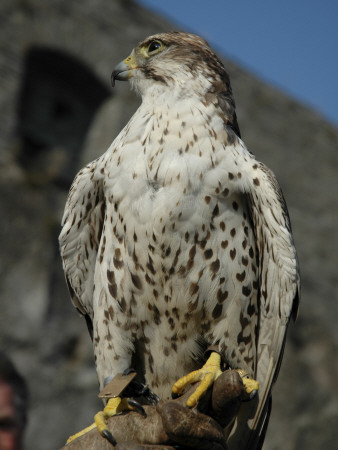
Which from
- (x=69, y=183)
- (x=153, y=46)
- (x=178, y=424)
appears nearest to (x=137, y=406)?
(x=178, y=424)

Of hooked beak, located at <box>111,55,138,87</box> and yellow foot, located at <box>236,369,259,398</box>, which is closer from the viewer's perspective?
yellow foot, located at <box>236,369,259,398</box>

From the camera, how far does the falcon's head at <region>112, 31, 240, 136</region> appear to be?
2.81 meters

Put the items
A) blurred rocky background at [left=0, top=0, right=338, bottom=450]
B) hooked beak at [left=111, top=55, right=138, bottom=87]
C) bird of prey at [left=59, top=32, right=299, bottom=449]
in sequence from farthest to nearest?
1. blurred rocky background at [left=0, top=0, right=338, bottom=450]
2. hooked beak at [left=111, top=55, right=138, bottom=87]
3. bird of prey at [left=59, top=32, right=299, bottom=449]

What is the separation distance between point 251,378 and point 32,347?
16.6 ft

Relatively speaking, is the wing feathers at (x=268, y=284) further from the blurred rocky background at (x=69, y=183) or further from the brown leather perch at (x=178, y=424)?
the blurred rocky background at (x=69, y=183)

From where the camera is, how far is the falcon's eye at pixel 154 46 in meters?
3.01

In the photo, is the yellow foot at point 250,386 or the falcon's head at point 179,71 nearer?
the yellow foot at point 250,386

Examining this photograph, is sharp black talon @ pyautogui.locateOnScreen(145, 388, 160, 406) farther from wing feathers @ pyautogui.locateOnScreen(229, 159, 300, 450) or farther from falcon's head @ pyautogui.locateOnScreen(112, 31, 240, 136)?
falcon's head @ pyautogui.locateOnScreen(112, 31, 240, 136)

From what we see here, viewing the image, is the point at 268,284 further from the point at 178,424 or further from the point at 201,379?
the point at 178,424

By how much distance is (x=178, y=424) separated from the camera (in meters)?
2.22

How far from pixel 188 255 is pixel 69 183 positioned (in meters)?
6.06

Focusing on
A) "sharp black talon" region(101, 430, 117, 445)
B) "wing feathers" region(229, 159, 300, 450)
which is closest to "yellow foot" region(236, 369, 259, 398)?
"wing feathers" region(229, 159, 300, 450)

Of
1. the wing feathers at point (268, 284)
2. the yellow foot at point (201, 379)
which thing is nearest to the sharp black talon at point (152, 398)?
the yellow foot at point (201, 379)

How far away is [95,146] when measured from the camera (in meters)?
8.84
